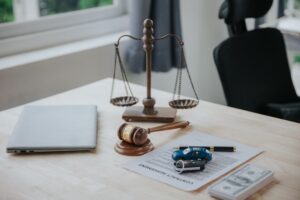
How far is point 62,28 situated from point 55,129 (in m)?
1.12

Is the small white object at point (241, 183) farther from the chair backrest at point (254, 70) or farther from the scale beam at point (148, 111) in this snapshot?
the chair backrest at point (254, 70)

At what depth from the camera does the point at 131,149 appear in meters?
1.42

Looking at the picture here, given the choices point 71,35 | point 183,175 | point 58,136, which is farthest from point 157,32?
point 183,175

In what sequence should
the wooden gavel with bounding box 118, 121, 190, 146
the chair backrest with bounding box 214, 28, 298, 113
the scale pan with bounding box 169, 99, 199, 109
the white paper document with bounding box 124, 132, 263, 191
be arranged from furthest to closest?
the chair backrest with bounding box 214, 28, 298, 113 → the scale pan with bounding box 169, 99, 199, 109 → the wooden gavel with bounding box 118, 121, 190, 146 → the white paper document with bounding box 124, 132, 263, 191

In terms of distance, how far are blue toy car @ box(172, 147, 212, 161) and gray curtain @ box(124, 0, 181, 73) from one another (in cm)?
130

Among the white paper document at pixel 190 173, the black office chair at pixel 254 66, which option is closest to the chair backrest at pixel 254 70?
the black office chair at pixel 254 66

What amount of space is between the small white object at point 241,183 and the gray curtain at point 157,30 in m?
1.40

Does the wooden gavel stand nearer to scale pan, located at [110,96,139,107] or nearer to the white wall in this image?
scale pan, located at [110,96,139,107]

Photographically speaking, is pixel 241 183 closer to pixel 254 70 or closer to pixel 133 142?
pixel 133 142

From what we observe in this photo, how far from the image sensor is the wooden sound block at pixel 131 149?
4.65 ft

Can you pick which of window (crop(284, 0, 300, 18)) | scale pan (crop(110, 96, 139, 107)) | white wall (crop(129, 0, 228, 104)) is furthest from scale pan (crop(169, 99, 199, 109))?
window (crop(284, 0, 300, 18))

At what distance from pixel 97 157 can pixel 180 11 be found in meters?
1.63

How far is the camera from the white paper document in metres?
1.27

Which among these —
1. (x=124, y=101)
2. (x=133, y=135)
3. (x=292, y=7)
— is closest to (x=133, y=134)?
(x=133, y=135)
